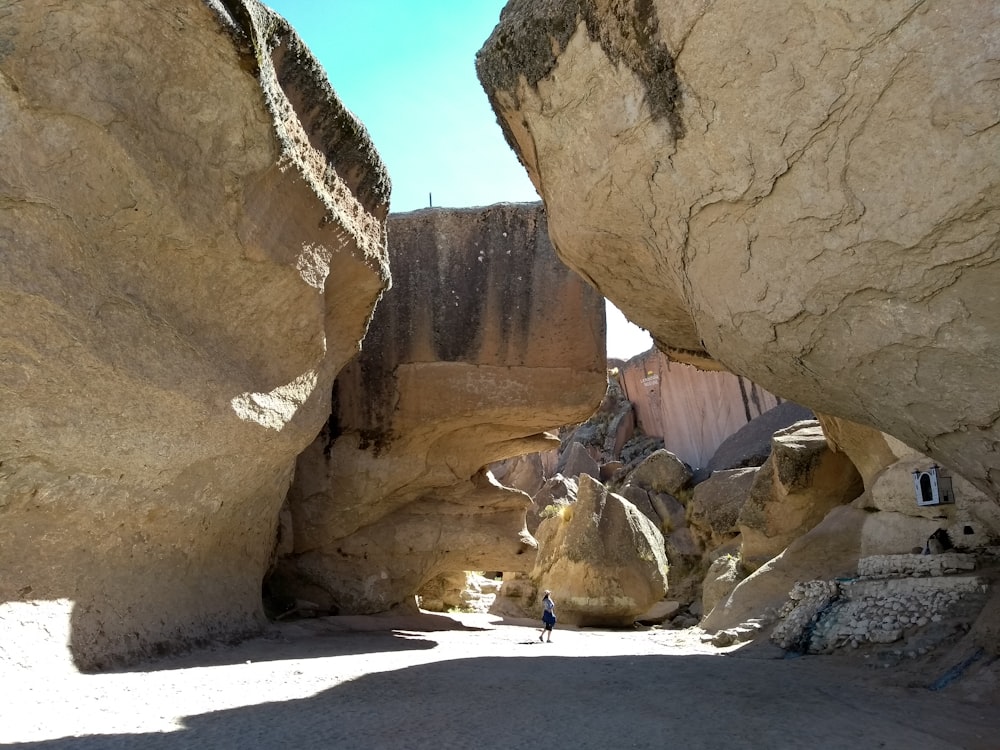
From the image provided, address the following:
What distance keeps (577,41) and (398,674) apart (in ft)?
13.6

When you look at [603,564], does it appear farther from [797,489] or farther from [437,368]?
[437,368]

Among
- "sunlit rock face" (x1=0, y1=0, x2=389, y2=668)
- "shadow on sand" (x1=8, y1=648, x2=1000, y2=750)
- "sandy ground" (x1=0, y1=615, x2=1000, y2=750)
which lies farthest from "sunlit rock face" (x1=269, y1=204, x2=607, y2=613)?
"shadow on sand" (x1=8, y1=648, x2=1000, y2=750)

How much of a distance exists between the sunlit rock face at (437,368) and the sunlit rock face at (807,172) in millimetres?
4390

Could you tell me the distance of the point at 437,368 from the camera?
9.24 meters

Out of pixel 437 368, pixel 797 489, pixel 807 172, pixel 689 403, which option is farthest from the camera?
pixel 689 403

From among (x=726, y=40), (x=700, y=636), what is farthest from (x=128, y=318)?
(x=700, y=636)

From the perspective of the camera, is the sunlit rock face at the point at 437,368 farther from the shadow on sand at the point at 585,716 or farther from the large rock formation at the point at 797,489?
the shadow on sand at the point at 585,716

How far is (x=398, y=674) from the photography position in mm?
5074

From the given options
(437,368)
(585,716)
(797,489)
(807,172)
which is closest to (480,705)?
(585,716)

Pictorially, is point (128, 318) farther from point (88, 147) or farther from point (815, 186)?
point (815, 186)

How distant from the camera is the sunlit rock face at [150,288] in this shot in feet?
13.2

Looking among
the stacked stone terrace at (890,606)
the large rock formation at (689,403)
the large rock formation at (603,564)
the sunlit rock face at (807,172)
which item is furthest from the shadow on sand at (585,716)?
the large rock formation at (689,403)

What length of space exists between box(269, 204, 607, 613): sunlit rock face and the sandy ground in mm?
3225

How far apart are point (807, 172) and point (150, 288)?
386 centimetres
